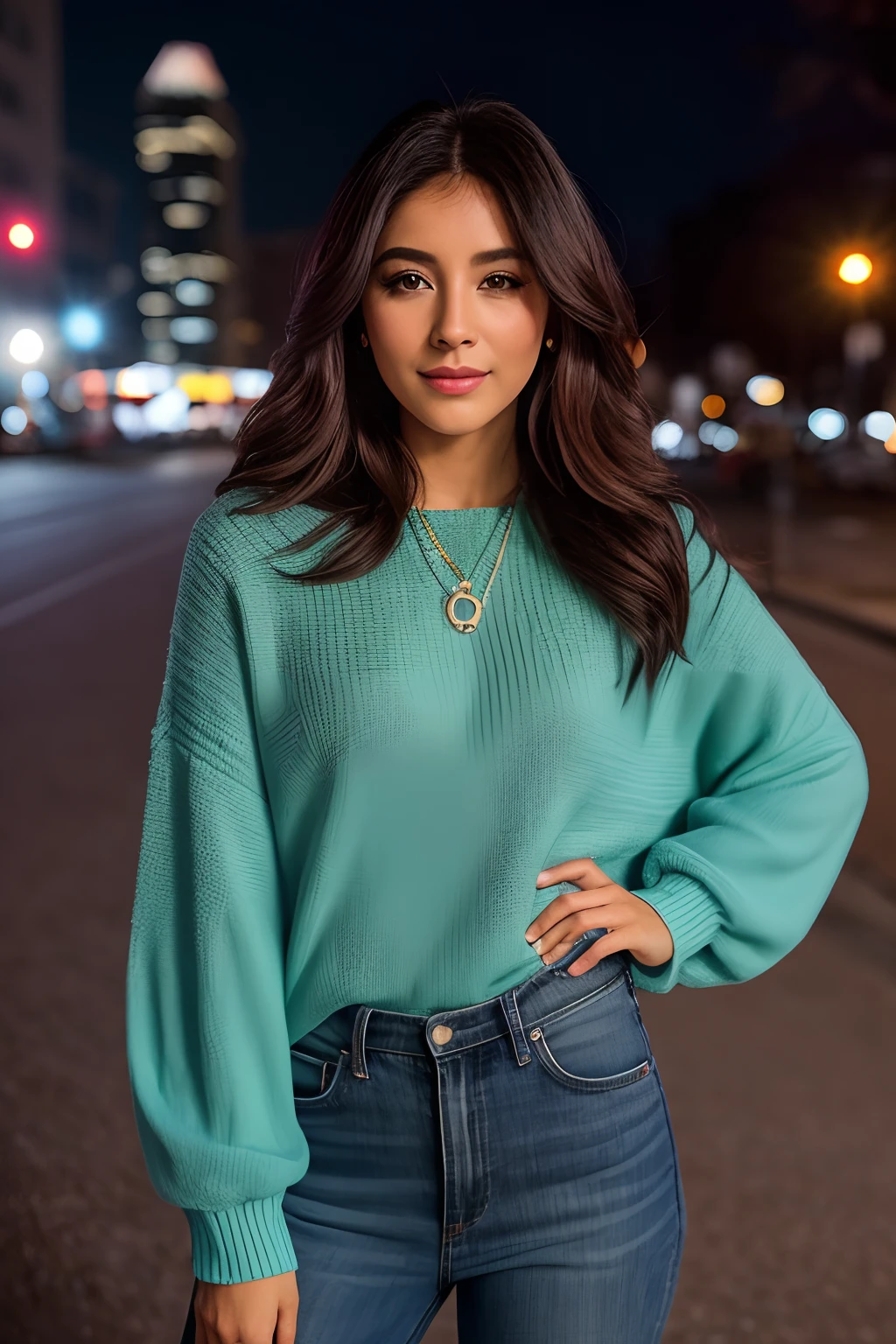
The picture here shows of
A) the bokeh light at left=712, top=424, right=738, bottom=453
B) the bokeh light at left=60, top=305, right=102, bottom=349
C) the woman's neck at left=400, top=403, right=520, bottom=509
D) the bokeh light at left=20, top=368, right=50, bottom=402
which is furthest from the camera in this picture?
the bokeh light at left=712, top=424, right=738, bottom=453

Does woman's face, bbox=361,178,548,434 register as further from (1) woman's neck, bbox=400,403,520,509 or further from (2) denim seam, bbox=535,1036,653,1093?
(2) denim seam, bbox=535,1036,653,1093

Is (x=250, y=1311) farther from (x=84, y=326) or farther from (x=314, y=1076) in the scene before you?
(x=84, y=326)

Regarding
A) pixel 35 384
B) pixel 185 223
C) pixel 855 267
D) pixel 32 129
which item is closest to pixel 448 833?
pixel 855 267

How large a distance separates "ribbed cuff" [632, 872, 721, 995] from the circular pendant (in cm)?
39

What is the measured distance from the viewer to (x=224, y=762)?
1.75 m

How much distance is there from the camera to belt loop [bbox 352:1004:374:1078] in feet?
5.75

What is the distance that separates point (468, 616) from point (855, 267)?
62.8ft

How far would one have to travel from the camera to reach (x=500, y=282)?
6.12ft

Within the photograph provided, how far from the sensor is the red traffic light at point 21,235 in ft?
51.9

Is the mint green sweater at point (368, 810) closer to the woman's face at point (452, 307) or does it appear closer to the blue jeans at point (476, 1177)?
the blue jeans at point (476, 1177)

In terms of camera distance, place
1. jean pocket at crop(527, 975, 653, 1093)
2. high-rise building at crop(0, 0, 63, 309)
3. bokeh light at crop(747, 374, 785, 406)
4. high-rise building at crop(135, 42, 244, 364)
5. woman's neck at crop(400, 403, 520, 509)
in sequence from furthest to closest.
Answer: high-rise building at crop(135, 42, 244, 364)
high-rise building at crop(0, 0, 63, 309)
bokeh light at crop(747, 374, 785, 406)
woman's neck at crop(400, 403, 520, 509)
jean pocket at crop(527, 975, 653, 1093)

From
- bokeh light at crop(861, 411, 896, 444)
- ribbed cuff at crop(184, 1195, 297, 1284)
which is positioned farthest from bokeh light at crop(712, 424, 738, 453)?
ribbed cuff at crop(184, 1195, 297, 1284)

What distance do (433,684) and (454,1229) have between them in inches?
25.3

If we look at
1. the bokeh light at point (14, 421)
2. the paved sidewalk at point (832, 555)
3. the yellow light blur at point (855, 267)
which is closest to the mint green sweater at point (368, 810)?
the paved sidewalk at point (832, 555)
